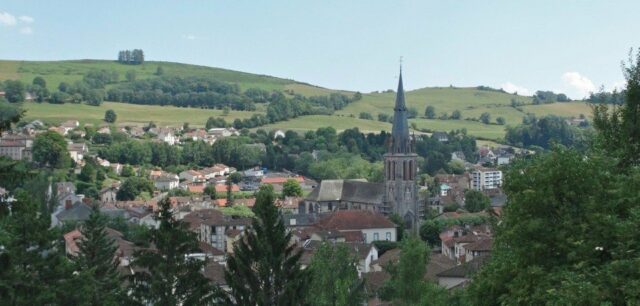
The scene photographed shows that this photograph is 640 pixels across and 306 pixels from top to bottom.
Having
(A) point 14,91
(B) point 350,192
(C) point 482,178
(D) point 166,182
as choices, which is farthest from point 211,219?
(A) point 14,91

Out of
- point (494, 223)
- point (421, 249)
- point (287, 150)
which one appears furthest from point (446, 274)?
point (287, 150)

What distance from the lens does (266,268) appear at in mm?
25250

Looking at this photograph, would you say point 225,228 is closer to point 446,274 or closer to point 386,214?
point 386,214

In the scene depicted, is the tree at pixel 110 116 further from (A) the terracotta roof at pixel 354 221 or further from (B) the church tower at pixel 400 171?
(A) the terracotta roof at pixel 354 221

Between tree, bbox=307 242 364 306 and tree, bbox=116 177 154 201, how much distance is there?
76.5 meters

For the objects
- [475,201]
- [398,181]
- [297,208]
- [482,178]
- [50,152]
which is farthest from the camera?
[482,178]

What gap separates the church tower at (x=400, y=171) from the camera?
90938 mm

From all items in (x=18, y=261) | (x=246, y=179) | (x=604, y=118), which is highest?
(x=604, y=118)

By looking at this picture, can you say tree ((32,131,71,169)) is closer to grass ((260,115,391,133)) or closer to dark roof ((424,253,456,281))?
grass ((260,115,391,133))

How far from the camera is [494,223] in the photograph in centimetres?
2389

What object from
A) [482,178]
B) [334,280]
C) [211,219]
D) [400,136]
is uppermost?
[400,136]

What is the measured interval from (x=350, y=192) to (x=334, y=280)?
208 feet

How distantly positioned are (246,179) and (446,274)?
92.3 meters

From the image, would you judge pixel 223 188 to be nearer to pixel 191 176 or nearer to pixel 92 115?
pixel 191 176
